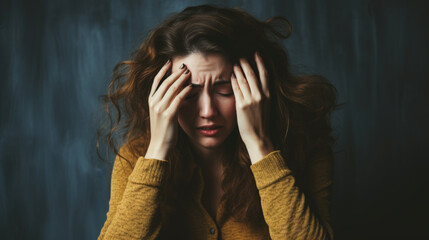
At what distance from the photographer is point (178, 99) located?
4.13 feet

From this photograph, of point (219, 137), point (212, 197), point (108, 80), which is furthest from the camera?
point (108, 80)

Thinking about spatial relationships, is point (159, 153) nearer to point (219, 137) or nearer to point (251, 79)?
point (219, 137)

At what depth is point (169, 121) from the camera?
50.7 inches

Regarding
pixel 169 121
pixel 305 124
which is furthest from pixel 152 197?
pixel 305 124

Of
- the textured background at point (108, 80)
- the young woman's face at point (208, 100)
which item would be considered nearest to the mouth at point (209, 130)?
the young woman's face at point (208, 100)

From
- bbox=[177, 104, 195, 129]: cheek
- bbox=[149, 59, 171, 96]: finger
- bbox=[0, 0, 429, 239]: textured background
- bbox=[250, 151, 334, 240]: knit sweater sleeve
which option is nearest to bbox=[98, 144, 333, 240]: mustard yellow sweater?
bbox=[250, 151, 334, 240]: knit sweater sleeve

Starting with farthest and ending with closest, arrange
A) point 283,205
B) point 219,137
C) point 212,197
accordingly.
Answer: point 212,197, point 219,137, point 283,205

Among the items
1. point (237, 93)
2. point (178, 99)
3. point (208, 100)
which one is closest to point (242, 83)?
point (237, 93)

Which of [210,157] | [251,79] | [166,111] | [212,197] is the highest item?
[251,79]

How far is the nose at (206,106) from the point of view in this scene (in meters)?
1.26

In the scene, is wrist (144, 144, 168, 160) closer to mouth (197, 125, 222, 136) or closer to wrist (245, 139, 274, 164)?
mouth (197, 125, 222, 136)

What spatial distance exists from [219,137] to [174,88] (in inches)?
10.2

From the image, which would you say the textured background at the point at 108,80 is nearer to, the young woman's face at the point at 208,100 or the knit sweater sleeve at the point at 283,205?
the young woman's face at the point at 208,100

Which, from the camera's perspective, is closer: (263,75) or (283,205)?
(283,205)
